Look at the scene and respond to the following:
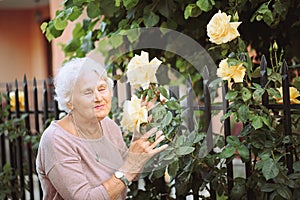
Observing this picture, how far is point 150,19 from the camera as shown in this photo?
135 inches

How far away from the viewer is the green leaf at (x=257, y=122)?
2564 mm

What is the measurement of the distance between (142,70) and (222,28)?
1.30ft

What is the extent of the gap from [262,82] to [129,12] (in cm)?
117

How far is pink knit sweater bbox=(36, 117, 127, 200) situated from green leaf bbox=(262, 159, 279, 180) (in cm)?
62

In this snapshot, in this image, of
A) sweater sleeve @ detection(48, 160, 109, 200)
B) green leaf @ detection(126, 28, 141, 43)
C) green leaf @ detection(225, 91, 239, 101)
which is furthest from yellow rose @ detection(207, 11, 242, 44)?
green leaf @ detection(126, 28, 141, 43)

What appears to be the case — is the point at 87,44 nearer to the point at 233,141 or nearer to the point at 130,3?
the point at 130,3

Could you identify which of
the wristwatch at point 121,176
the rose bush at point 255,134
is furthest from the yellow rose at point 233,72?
the wristwatch at point 121,176

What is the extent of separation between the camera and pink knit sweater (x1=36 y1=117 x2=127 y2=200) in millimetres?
2412

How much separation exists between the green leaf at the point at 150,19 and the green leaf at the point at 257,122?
3.48 feet

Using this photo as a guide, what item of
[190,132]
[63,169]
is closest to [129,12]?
[190,132]

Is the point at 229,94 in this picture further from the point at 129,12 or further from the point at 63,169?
the point at 129,12

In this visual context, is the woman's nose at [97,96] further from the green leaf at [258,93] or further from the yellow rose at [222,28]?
the green leaf at [258,93]

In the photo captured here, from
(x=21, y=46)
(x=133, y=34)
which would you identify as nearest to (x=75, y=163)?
(x=133, y=34)

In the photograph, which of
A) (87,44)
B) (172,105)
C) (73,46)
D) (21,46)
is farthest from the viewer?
(21,46)
